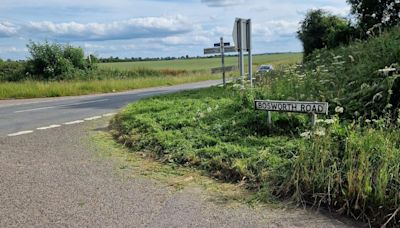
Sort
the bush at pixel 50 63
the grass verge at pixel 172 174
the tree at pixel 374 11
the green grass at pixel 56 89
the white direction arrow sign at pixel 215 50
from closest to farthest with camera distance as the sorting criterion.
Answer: the grass verge at pixel 172 174 < the white direction arrow sign at pixel 215 50 < the green grass at pixel 56 89 < the tree at pixel 374 11 < the bush at pixel 50 63

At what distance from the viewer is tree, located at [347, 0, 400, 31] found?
25.6 metres

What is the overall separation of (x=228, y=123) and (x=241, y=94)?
163cm

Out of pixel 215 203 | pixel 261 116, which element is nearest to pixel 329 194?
pixel 215 203

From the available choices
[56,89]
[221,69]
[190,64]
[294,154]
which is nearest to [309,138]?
[294,154]

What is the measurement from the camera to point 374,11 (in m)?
26.6

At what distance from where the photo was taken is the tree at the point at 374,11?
25.6 meters

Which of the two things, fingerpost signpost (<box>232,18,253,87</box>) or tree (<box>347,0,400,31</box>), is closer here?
fingerpost signpost (<box>232,18,253,87</box>)

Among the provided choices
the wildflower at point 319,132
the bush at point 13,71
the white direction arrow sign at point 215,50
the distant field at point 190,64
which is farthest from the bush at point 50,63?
the wildflower at point 319,132

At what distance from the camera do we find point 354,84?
295 inches

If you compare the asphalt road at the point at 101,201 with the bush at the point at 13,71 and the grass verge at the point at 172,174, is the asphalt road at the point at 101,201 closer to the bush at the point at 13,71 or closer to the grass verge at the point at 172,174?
the grass verge at the point at 172,174

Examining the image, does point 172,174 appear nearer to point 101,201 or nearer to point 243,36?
point 101,201

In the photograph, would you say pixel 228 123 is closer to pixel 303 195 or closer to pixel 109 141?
pixel 109 141

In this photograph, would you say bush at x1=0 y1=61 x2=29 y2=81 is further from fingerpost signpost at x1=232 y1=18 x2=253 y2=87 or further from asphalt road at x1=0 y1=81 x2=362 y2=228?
asphalt road at x1=0 y1=81 x2=362 y2=228

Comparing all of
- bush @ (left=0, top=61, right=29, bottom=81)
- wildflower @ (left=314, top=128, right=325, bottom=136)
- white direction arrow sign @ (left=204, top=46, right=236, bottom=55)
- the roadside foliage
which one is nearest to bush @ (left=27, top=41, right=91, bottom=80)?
bush @ (left=0, top=61, right=29, bottom=81)
